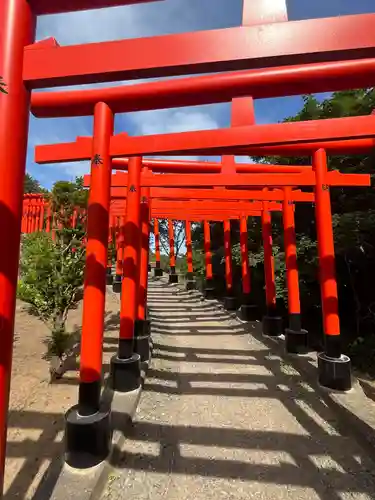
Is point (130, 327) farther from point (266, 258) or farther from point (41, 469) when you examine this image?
point (266, 258)

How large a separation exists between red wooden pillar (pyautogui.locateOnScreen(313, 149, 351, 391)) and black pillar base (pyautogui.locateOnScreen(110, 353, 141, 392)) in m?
2.75

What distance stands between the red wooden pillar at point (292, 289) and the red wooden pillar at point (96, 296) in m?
4.04

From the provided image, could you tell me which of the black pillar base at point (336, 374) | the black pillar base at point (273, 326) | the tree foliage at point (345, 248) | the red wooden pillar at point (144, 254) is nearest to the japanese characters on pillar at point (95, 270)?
the red wooden pillar at point (144, 254)

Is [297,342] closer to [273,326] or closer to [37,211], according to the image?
[273,326]

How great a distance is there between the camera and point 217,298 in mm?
13625

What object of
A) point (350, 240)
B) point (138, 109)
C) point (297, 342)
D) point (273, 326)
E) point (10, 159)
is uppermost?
point (138, 109)

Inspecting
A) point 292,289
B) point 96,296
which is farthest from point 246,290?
point 96,296

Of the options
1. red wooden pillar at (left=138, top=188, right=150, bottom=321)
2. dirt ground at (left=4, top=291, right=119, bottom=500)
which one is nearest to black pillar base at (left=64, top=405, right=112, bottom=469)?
dirt ground at (left=4, top=291, right=119, bottom=500)

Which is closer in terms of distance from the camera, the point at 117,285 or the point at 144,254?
the point at 144,254

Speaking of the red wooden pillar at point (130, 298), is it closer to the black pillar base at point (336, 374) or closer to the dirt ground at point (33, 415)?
the dirt ground at point (33, 415)

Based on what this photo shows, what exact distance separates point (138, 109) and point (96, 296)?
6.00 feet

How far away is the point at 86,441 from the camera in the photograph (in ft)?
8.67

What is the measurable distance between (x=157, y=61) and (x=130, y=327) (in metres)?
3.58

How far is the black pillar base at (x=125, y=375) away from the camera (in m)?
4.08
